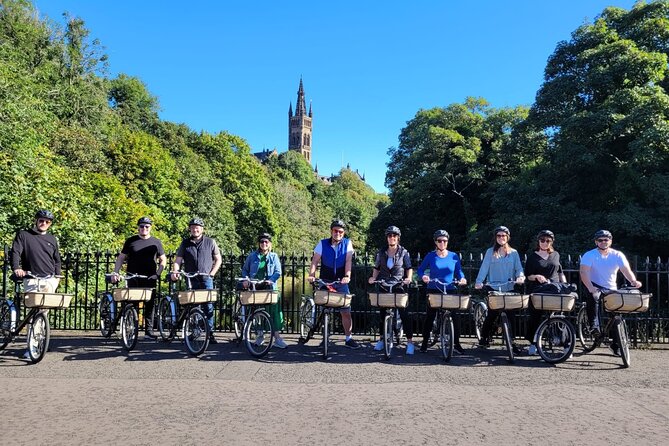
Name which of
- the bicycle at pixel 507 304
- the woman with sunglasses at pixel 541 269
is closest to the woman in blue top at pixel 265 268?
the bicycle at pixel 507 304

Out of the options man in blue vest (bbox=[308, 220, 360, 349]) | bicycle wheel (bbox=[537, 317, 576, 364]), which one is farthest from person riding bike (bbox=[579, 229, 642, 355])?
man in blue vest (bbox=[308, 220, 360, 349])

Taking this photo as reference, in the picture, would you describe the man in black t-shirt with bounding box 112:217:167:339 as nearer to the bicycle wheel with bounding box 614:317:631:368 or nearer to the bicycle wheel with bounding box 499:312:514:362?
the bicycle wheel with bounding box 499:312:514:362

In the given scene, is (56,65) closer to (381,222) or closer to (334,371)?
(381,222)

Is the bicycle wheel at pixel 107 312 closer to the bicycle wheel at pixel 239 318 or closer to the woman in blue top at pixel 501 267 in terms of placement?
the bicycle wheel at pixel 239 318

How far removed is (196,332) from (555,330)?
5261mm

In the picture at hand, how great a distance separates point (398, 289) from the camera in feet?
27.2

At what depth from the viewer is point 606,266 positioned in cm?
810

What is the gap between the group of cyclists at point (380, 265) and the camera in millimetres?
8000

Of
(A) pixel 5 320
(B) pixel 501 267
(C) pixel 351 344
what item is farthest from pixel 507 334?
(A) pixel 5 320

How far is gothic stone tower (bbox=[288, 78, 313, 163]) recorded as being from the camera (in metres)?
182

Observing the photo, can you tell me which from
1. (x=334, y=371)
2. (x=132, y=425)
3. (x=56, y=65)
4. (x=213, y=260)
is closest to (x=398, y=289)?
(x=334, y=371)

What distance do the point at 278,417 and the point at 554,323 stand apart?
4575mm

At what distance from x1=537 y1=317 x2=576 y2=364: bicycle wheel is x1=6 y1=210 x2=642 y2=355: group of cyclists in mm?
305

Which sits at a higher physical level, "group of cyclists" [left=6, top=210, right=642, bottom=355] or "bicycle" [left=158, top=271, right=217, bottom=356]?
"group of cyclists" [left=6, top=210, right=642, bottom=355]
